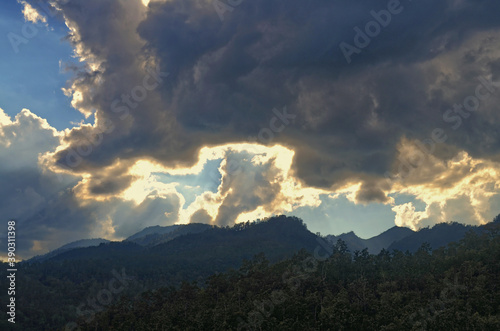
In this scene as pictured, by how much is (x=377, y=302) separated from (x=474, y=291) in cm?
2873

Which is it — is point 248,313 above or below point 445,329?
above

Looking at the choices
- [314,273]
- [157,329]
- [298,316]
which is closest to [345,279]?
[314,273]

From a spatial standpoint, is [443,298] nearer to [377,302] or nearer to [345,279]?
[377,302]

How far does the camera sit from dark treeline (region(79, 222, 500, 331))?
136 metres

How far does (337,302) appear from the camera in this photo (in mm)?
146500

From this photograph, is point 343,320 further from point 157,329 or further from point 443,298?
point 157,329

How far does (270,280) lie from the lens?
18125cm

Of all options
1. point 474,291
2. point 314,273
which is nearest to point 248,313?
point 314,273

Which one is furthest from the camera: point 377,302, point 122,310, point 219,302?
point 122,310

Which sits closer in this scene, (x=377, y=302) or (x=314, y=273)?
(x=377, y=302)

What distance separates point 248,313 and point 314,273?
54797 millimetres

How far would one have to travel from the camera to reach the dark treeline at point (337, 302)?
13562cm

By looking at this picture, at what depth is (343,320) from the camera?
138 meters

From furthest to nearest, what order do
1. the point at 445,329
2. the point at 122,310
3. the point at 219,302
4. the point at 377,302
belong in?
the point at 122,310
the point at 219,302
the point at 377,302
the point at 445,329
